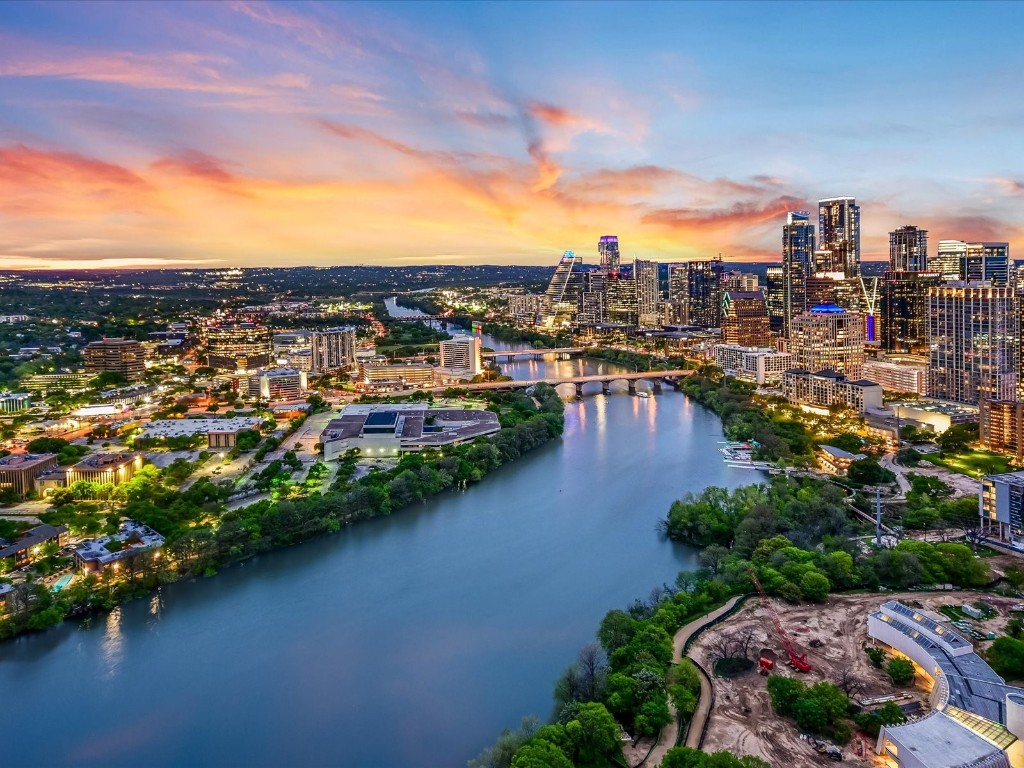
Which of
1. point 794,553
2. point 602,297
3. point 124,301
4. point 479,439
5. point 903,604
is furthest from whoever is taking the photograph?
point 602,297

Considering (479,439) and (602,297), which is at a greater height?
(602,297)

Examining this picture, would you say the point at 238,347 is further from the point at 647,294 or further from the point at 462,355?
the point at 647,294

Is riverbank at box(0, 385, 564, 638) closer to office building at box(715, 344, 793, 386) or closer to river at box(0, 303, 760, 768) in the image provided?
river at box(0, 303, 760, 768)

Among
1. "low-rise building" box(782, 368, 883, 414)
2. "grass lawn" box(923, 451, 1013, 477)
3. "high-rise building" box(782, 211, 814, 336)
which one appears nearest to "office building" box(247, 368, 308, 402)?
"low-rise building" box(782, 368, 883, 414)

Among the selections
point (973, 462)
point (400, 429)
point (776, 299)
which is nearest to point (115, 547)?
point (400, 429)

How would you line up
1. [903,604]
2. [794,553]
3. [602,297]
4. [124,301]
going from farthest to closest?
[602,297] < [124,301] < [794,553] < [903,604]

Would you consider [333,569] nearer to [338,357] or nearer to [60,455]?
[60,455]

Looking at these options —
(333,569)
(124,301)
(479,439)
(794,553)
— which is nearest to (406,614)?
(333,569)
